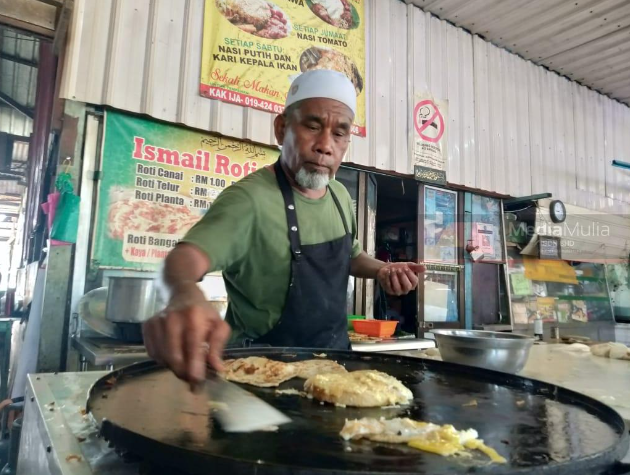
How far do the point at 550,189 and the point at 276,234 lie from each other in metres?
5.43

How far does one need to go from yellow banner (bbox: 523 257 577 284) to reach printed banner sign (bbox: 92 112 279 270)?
422 cm

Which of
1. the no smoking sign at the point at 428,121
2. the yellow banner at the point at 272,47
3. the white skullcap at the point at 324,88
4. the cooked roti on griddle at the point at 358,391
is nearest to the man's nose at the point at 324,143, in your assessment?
the white skullcap at the point at 324,88

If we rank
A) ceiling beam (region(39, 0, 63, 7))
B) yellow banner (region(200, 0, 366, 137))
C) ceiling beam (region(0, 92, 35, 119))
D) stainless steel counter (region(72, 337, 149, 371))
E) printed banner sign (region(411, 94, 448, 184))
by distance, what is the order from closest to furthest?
1. stainless steel counter (region(72, 337, 149, 371))
2. ceiling beam (region(39, 0, 63, 7))
3. yellow banner (region(200, 0, 366, 137))
4. printed banner sign (region(411, 94, 448, 184))
5. ceiling beam (region(0, 92, 35, 119))

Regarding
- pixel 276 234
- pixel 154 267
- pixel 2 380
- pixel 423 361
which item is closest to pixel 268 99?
pixel 154 267

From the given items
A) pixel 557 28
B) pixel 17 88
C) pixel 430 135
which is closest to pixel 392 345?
pixel 430 135

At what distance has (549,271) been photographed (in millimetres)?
5816

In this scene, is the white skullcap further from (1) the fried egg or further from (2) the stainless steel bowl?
(1) the fried egg

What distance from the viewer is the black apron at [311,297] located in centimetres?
163

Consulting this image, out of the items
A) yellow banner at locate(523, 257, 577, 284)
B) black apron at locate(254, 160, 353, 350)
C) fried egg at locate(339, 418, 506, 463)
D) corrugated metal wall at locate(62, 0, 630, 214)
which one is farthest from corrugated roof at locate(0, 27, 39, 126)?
yellow banner at locate(523, 257, 577, 284)

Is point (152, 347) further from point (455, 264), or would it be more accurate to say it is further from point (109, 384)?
point (455, 264)

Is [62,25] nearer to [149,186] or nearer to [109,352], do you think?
[149,186]

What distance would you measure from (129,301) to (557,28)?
549 centimetres

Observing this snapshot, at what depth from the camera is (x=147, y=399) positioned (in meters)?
0.97

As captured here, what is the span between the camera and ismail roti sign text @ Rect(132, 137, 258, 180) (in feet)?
9.88
